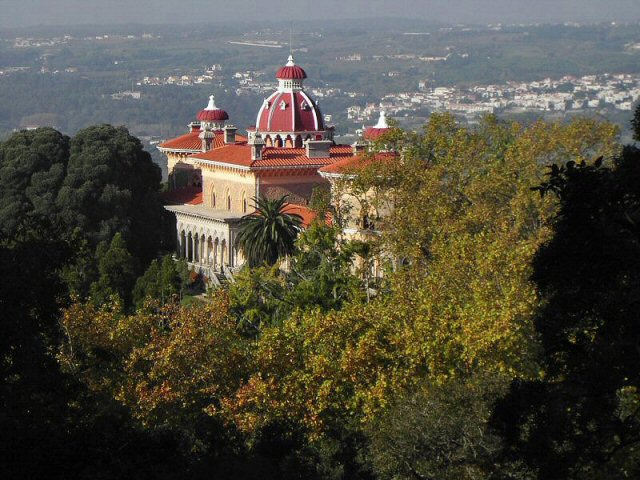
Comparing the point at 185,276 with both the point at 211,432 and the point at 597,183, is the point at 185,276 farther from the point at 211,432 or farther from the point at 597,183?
the point at 597,183

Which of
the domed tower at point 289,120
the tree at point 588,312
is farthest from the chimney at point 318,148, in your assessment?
the tree at point 588,312

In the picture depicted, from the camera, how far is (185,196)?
81.0 m

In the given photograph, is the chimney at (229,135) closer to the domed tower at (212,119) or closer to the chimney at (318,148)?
the domed tower at (212,119)

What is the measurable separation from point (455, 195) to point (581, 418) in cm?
2850

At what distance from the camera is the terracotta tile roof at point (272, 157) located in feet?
237

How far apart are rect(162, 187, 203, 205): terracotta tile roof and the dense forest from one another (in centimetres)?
1596

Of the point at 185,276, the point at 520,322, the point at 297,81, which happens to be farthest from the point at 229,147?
the point at 520,322

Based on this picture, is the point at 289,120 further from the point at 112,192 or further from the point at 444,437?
the point at 444,437

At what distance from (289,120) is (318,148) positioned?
5.52 m

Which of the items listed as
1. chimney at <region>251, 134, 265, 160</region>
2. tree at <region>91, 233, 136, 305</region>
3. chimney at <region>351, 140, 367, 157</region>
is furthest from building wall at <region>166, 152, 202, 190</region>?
tree at <region>91, 233, 136, 305</region>

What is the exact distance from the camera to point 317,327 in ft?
116

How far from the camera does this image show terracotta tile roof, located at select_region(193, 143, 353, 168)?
7212cm

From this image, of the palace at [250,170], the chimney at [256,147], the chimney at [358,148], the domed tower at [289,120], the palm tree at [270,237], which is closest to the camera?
the palm tree at [270,237]

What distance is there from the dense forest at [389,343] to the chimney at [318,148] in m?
11.8
